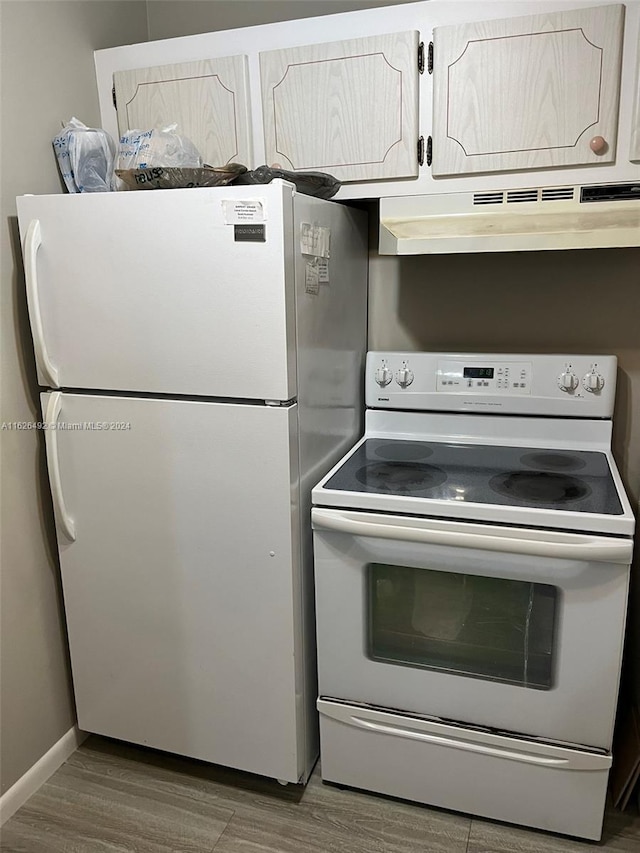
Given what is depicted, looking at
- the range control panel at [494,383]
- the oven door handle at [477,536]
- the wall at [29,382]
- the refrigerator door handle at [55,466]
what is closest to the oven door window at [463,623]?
the oven door handle at [477,536]

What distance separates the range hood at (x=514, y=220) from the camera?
1.59 metres

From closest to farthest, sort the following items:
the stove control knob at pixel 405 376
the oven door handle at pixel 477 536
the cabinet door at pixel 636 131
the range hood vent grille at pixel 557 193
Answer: the oven door handle at pixel 477 536 < the cabinet door at pixel 636 131 < the range hood vent grille at pixel 557 193 < the stove control knob at pixel 405 376

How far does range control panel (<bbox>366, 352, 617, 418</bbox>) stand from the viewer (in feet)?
6.26

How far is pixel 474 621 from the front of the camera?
1.66 metres

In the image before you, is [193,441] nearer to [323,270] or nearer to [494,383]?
[323,270]

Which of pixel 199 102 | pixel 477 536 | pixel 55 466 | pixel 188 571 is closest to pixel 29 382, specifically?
pixel 55 466

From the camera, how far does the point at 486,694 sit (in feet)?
5.34

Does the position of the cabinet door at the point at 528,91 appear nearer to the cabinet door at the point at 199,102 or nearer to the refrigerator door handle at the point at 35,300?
the cabinet door at the point at 199,102

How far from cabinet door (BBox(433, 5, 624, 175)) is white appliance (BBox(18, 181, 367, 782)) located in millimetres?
398

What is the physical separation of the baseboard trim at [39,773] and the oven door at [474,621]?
2.78 feet

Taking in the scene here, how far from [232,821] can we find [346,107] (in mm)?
1921

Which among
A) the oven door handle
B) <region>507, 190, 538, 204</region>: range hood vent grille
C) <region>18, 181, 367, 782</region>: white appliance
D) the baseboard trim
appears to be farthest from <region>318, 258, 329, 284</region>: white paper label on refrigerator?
the baseboard trim

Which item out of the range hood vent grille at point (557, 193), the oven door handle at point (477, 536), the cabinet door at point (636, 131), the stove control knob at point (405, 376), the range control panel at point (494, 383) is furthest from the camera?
the stove control knob at point (405, 376)

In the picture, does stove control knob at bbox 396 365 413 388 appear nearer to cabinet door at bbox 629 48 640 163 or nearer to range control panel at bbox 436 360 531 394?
range control panel at bbox 436 360 531 394
